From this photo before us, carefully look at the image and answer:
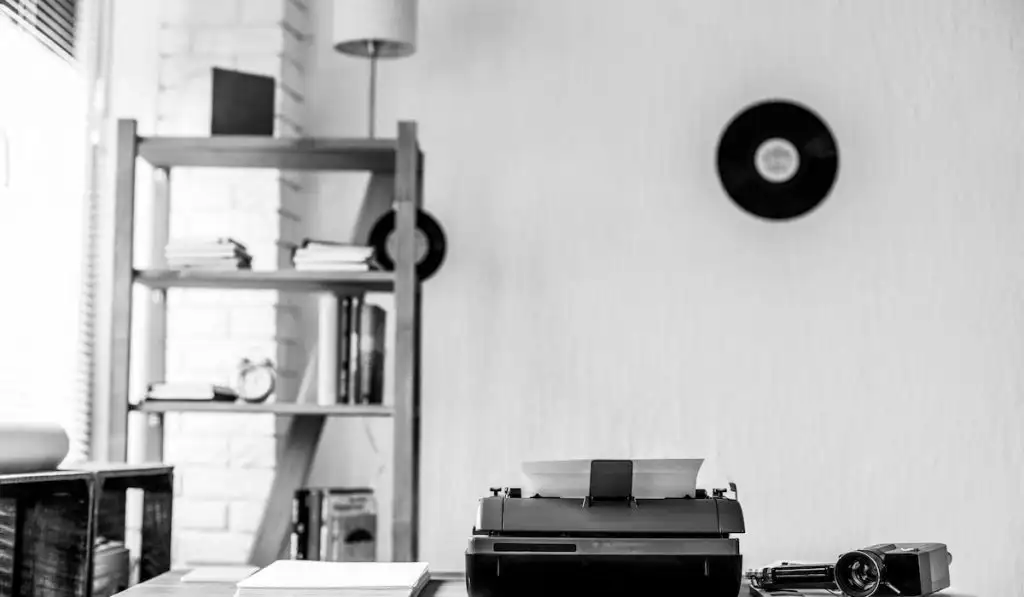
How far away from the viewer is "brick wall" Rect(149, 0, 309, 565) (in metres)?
3.22

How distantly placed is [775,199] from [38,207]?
213 cm

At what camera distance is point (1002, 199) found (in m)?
3.43

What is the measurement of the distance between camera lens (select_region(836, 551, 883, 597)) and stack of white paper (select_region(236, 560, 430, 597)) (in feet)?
2.15

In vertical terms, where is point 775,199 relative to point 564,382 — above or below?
above

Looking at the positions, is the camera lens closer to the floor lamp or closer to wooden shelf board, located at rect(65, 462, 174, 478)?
wooden shelf board, located at rect(65, 462, 174, 478)

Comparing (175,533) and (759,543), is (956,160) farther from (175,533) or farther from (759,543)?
(175,533)

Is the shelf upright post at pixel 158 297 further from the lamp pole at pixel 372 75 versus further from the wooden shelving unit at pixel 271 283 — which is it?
the lamp pole at pixel 372 75

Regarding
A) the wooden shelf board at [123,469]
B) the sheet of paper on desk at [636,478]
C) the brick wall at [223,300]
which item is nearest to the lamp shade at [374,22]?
the brick wall at [223,300]

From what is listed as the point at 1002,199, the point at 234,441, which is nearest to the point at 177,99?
the point at 234,441

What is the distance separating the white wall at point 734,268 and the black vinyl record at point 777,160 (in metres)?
0.06

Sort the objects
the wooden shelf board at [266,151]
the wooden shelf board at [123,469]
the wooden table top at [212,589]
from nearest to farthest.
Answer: the wooden table top at [212,589] → the wooden shelf board at [123,469] → the wooden shelf board at [266,151]

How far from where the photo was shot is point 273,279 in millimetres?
2885

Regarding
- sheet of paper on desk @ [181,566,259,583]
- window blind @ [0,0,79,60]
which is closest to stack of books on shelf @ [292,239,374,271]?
window blind @ [0,0,79,60]

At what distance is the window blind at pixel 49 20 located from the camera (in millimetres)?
2836
